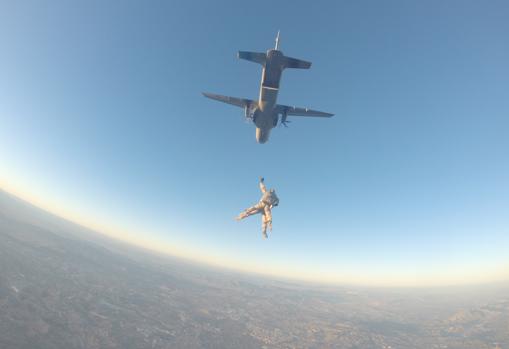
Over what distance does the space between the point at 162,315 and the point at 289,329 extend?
86439mm

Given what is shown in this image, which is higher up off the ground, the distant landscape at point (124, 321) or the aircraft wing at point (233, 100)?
the aircraft wing at point (233, 100)

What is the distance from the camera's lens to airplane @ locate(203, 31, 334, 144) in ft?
68.1

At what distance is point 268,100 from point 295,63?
154 inches

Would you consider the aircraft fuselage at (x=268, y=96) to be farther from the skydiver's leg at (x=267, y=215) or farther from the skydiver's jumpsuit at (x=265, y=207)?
the skydiver's leg at (x=267, y=215)

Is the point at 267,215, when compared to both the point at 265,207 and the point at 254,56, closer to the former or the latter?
the point at 265,207

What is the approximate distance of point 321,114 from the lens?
26.7m

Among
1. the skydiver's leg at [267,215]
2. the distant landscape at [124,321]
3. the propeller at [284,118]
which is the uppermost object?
the propeller at [284,118]

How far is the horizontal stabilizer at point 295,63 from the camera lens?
21.1 metres

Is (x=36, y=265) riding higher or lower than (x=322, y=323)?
higher

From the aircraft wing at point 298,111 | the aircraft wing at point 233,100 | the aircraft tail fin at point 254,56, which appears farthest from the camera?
the aircraft wing at point 298,111

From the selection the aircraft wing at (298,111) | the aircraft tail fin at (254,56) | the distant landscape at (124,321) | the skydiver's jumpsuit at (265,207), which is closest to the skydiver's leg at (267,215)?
the skydiver's jumpsuit at (265,207)

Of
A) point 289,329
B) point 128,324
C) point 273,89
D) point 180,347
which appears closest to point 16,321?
point 128,324

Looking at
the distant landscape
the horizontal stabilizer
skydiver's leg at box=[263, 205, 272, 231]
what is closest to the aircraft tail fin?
the horizontal stabilizer

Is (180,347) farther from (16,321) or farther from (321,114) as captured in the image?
(321,114)
